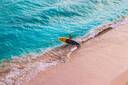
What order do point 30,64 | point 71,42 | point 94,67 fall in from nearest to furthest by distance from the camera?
point 94,67
point 30,64
point 71,42

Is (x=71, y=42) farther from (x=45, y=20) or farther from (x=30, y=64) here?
(x=45, y=20)

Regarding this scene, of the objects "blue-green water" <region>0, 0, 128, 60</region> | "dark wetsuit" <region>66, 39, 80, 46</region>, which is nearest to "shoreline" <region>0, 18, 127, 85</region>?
"dark wetsuit" <region>66, 39, 80, 46</region>

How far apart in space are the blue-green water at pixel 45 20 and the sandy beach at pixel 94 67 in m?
2.51

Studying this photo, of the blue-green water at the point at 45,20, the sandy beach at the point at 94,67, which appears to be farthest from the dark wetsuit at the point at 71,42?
the blue-green water at the point at 45,20

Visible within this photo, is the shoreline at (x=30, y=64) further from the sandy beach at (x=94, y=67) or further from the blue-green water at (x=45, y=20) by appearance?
the blue-green water at (x=45, y=20)

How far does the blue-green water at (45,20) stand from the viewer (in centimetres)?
1538

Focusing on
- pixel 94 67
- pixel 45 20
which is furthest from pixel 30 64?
pixel 45 20

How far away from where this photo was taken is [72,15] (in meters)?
19.0

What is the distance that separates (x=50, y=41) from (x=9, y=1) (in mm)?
5935

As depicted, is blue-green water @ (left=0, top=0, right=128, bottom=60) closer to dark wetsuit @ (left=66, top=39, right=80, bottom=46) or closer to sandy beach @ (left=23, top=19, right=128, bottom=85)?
dark wetsuit @ (left=66, top=39, right=80, bottom=46)

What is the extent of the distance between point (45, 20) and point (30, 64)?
218 inches

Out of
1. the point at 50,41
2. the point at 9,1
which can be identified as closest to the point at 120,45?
the point at 50,41

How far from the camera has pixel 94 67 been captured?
12.2 metres

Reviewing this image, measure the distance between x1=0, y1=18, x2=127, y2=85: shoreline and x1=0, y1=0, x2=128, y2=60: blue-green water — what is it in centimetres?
85
